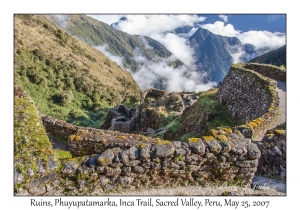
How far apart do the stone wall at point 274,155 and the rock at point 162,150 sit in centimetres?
400

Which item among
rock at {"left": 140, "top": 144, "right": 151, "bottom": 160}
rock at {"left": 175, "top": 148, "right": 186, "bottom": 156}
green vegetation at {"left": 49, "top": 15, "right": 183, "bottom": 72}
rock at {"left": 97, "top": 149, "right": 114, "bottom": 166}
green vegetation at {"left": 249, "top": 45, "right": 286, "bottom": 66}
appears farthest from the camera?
green vegetation at {"left": 49, "top": 15, "right": 183, "bottom": 72}

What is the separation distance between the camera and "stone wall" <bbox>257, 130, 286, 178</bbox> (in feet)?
22.2

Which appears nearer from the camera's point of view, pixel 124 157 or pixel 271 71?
pixel 124 157

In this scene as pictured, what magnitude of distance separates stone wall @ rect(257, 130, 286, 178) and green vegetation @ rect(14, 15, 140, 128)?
30612 mm

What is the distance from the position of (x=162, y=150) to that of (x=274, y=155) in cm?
434

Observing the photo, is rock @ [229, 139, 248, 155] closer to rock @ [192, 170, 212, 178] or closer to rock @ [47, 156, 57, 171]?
rock @ [192, 170, 212, 178]

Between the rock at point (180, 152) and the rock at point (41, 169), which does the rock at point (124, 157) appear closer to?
the rock at point (180, 152)

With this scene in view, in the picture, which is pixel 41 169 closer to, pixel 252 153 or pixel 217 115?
pixel 252 153

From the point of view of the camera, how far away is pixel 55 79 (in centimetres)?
4312

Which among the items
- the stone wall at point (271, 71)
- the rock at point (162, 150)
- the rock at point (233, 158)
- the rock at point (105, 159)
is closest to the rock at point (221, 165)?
the rock at point (233, 158)

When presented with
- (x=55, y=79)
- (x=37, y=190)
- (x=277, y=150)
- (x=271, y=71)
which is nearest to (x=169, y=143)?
(x=37, y=190)

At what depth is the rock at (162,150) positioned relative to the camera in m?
4.74

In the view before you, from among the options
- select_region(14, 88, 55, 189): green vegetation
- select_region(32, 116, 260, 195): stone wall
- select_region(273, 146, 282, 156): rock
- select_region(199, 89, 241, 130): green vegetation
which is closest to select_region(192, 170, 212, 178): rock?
select_region(32, 116, 260, 195): stone wall
